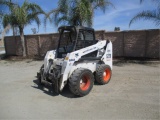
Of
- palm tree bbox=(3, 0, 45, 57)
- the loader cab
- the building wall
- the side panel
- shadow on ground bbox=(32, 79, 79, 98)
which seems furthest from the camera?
palm tree bbox=(3, 0, 45, 57)

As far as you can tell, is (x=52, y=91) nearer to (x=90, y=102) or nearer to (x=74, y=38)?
(x=90, y=102)

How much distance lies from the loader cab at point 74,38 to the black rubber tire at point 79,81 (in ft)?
3.35

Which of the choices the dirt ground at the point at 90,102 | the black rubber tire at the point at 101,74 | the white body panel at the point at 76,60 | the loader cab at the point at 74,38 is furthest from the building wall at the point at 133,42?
the black rubber tire at the point at 101,74

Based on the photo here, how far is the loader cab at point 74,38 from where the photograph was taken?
6.72 metres

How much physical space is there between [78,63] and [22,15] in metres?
10.8

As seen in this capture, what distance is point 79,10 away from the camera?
41.2ft

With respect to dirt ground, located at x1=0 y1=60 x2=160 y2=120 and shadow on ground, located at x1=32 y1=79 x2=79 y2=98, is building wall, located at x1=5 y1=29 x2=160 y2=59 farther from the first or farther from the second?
shadow on ground, located at x1=32 y1=79 x2=79 y2=98

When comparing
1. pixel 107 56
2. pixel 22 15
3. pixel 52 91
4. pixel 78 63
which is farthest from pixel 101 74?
pixel 22 15

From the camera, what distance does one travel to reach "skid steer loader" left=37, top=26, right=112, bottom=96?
591cm

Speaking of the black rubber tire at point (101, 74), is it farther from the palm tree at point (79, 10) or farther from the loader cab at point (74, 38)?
the palm tree at point (79, 10)

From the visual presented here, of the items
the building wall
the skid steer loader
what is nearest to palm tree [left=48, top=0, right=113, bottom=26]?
the building wall

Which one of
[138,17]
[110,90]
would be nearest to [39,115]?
[110,90]

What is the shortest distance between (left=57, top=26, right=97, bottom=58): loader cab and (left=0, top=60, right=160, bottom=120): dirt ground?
155cm

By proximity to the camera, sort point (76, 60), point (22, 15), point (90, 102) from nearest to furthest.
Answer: point (90, 102)
point (76, 60)
point (22, 15)
